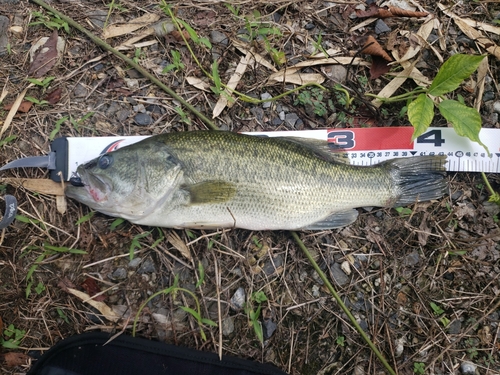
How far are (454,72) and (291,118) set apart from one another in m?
1.48

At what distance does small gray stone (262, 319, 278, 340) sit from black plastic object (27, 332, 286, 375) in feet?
0.82

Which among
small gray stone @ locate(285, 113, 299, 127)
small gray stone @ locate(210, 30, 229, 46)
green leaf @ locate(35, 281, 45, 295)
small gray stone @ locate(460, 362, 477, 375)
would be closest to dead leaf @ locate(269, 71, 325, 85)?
small gray stone @ locate(285, 113, 299, 127)

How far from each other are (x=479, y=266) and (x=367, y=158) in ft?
4.86

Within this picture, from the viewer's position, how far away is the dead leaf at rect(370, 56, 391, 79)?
358 centimetres

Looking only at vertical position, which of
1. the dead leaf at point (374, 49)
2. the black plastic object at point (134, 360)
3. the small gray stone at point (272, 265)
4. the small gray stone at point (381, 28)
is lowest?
the black plastic object at point (134, 360)

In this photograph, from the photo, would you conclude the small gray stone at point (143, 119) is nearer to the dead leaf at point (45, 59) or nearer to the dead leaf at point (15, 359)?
the dead leaf at point (45, 59)

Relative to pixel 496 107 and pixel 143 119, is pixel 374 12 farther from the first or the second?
pixel 143 119

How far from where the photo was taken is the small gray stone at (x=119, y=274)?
327 cm

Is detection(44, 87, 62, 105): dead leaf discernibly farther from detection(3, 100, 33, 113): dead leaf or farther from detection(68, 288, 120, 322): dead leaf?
detection(68, 288, 120, 322): dead leaf

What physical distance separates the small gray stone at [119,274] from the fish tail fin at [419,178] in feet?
8.40

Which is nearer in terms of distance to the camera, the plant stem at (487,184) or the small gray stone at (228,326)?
the small gray stone at (228,326)

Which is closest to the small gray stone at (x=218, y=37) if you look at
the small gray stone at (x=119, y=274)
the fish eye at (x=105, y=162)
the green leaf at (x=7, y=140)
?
the fish eye at (x=105, y=162)

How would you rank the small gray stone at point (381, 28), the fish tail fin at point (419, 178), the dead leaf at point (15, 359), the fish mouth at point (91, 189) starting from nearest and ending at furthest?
the fish mouth at point (91, 189) < the dead leaf at point (15, 359) < the fish tail fin at point (419, 178) < the small gray stone at point (381, 28)

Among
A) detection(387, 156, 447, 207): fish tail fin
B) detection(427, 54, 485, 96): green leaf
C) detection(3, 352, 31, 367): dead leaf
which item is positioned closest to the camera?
detection(427, 54, 485, 96): green leaf
